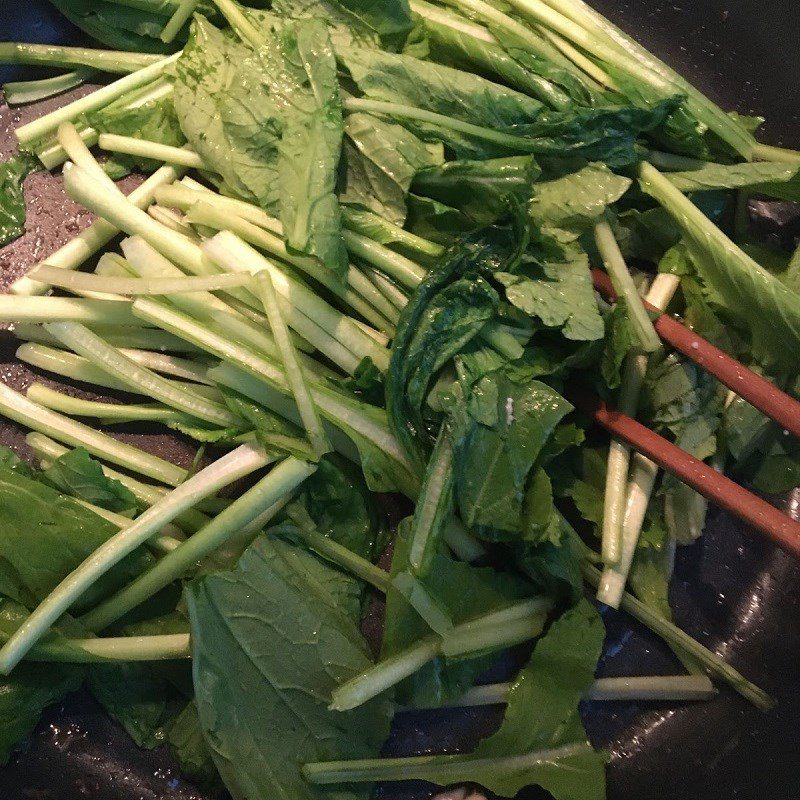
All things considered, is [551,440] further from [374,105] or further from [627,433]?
[374,105]

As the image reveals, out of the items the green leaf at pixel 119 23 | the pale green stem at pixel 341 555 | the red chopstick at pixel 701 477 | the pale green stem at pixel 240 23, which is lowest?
the pale green stem at pixel 341 555

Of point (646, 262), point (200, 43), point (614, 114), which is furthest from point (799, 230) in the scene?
point (200, 43)

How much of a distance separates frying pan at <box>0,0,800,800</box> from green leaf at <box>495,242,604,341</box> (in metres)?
0.88

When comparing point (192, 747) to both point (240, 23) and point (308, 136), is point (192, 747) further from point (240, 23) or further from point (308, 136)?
point (240, 23)

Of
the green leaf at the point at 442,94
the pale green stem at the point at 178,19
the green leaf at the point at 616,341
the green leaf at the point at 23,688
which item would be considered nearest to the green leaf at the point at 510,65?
the green leaf at the point at 442,94

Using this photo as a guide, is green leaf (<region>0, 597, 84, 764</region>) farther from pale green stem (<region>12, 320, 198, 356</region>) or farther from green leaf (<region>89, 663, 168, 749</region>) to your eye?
pale green stem (<region>12, 320, 198, 356</region>)

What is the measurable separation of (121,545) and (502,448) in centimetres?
94

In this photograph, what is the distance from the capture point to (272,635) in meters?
1.59

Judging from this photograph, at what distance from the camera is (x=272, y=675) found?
62.0 inches

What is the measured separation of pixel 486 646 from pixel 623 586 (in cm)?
39

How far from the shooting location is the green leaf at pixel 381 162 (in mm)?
1602

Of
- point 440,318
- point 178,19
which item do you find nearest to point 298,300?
point 440,318

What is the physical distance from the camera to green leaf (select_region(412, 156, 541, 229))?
5.08 feet

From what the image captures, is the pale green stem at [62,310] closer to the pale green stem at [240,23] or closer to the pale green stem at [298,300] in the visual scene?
the pale green stem at [298,300]
